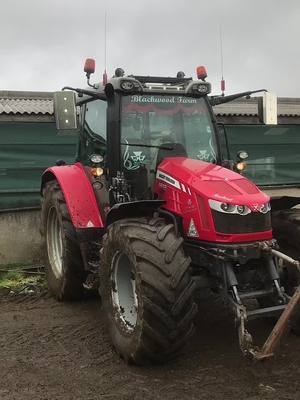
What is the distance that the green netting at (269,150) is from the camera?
9.68 metres

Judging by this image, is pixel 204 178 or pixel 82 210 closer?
pixel 204 178

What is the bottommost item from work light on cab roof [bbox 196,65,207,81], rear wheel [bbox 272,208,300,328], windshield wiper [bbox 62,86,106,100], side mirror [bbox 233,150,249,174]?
rear wheel [bbox 272,208,300,328]

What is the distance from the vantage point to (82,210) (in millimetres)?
5297

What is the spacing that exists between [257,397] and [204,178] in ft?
5.58

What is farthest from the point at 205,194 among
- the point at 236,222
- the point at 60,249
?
the point at 60,249

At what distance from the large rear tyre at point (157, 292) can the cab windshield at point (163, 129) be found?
3.04 feet

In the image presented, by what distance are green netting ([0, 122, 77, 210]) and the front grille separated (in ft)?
15.8

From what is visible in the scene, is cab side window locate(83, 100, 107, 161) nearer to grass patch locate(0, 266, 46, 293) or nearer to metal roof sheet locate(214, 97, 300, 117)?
grass patch locate(0, 266, 46, 293)

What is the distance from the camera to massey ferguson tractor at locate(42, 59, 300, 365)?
147 inches

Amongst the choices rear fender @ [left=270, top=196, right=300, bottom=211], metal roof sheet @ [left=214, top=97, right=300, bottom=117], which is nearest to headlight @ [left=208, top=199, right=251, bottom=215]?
rear fender @ [left=270, top=196, right=300, bottom=211]

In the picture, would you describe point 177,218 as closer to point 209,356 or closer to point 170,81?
point 209,356

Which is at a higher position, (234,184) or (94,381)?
(234,184)

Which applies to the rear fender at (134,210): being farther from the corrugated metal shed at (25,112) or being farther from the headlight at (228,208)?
the corrugated metal shed at (25,112)

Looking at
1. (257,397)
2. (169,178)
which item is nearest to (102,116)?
(169,178)
